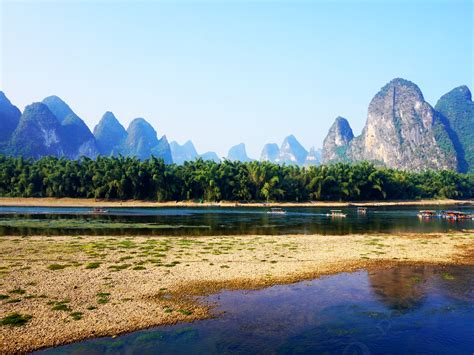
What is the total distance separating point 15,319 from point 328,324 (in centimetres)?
1128

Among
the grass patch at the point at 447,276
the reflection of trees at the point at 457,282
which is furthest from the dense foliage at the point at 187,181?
the grass patch at the point at 447,276

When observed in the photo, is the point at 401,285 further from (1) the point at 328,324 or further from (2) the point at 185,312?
(2) the point at 185,312

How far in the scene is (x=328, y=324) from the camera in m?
13.8

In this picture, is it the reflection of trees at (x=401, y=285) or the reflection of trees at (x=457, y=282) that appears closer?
the reflection of trees at (x=401, y=285)

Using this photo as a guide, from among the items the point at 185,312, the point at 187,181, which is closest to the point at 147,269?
the point at 185,312

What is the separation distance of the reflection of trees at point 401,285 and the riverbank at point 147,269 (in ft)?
5.84

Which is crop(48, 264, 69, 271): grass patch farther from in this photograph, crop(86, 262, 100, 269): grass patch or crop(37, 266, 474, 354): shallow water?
crop(37, 266, 474, 354): shallow water

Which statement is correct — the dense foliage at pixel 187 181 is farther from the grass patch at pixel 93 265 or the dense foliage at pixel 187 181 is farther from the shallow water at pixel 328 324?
the shallow water at pixel 328 324

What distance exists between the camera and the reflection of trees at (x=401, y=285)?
53.4 feet

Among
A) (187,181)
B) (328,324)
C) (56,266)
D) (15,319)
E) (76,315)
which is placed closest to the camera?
(15,319)

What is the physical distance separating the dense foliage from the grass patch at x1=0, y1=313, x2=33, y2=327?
7942cm

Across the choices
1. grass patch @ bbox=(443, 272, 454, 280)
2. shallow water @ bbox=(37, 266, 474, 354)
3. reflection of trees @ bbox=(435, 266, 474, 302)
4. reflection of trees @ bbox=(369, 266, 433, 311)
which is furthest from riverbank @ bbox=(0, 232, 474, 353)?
grass patch @ bbox=(443, 272, 454, 280)

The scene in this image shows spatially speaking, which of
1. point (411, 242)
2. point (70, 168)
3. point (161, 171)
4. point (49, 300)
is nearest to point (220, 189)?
point (161, 171)

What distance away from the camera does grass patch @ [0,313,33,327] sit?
41.6 feet
